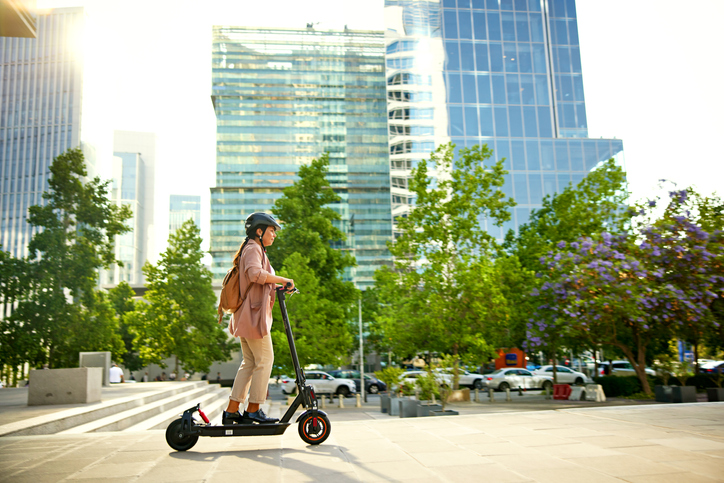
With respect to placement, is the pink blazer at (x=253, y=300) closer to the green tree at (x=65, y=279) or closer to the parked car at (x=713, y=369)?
the parked car at (x=713, y=369)

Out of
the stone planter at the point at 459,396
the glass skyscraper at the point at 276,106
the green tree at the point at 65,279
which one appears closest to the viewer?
→ the stone planter at the point at 459,396

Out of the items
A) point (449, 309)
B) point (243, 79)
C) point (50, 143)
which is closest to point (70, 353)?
point (449, 309)

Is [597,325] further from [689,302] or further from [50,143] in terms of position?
[50,143]

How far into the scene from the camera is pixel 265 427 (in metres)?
5.06

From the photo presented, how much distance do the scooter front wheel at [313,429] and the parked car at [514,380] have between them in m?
29.5

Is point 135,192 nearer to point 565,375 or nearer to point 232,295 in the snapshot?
point 565,375

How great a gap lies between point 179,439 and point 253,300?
4.64 feet

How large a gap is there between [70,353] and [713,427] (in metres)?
25.5

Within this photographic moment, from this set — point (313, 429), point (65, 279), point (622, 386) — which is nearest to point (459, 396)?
point (622, 386)

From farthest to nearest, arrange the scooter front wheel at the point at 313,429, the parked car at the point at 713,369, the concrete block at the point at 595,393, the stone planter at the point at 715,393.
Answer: the concrete block at the point at 595,393 → the parked car at the point at 713,369 → the stone planter at the point at 715,393 → the scooter front wheel at the point at 313,429

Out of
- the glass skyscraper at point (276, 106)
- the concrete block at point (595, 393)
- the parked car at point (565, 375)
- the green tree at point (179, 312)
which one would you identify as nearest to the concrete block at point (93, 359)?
the green tree at point (179, 312)

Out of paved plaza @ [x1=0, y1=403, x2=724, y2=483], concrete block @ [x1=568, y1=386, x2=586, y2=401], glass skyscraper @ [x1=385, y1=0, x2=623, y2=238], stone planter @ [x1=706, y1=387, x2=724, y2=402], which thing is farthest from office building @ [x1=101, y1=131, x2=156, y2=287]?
paved plaza @ [x1=0, y1=403, x2=724, y2=483]

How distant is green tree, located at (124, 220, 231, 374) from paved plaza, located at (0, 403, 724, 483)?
2937 cm

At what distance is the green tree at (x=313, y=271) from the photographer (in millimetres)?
26328
